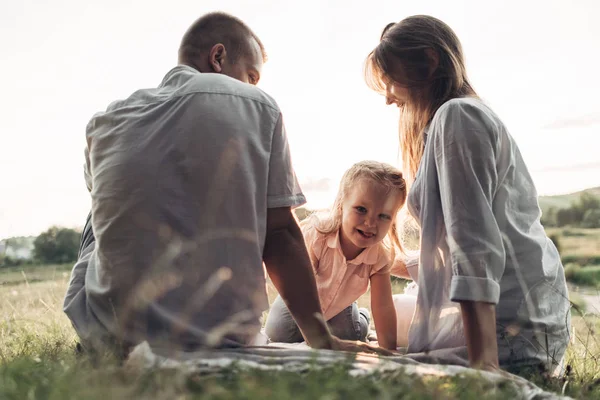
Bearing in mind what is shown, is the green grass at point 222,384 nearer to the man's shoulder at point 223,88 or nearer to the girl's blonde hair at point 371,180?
the man's shoulder at point 223,88

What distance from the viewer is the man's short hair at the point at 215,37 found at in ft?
10.5

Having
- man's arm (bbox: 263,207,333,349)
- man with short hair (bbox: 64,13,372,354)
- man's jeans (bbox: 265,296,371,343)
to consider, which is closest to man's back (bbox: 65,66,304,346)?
man with short hair (bbox: 64,13,372,354)

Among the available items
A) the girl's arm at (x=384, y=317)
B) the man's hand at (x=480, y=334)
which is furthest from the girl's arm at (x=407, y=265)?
the man's hand at (x=480, y=334)

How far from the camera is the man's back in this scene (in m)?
2.46

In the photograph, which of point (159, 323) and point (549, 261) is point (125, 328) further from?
point (549, 261)

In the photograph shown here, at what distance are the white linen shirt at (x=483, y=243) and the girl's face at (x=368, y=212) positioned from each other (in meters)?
1.18

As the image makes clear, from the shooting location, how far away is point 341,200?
4.46 m

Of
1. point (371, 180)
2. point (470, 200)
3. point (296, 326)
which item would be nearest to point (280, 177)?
point (470, 200)

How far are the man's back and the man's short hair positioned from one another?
0.63 metres

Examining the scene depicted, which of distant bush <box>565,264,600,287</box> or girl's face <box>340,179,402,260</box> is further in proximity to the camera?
distant bush <box>565,264,600,287</box>

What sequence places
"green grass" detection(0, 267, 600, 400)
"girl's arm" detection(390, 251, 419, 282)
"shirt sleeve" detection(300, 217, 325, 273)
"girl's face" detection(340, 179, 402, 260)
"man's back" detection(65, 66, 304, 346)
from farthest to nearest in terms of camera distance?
"shirt sleeve" detection(300, 217, 325, 273), "girl's face" detection(340, 179, 402, 260), "girl's arm" detection(390, 251, 419, 282), "man's back" detection(65, 66, 304, 346), "green grass" detection(0, 267, 600, 400)

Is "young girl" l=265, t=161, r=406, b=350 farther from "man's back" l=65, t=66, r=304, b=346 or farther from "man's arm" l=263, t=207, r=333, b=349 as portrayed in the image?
"man's back" l=65, t=66, r=304, b=346

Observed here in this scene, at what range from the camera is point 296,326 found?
463 centimetres

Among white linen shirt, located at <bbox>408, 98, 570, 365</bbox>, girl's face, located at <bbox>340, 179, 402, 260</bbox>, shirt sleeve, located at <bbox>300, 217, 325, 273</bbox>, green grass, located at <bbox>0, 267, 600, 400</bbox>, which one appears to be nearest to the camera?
green grass, located at <bbox>0, 267, 600, 400</bbox>
